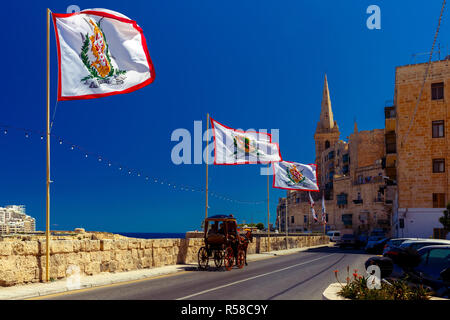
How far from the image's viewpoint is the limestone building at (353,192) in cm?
8206

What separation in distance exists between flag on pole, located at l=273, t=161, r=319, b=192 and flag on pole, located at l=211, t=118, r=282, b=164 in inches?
256

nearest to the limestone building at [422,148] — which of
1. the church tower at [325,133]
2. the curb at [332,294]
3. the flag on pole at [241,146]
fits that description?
the flag on pole at [241,146]

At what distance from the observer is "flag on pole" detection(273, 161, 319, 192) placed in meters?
32.8

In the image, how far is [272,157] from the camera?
2612 centimetres

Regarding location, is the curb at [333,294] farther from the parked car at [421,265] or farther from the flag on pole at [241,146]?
the flag on pole at [241,146]

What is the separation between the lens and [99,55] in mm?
13227

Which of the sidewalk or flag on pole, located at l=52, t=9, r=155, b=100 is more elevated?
flag on pole, located at l=52, t=9, r=155, b=100

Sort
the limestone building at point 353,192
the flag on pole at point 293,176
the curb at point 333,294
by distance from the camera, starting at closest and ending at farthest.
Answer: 1. the curb at point 333,294
2. the flag on pole at point 293,176
3. the limestone building at point 353,192

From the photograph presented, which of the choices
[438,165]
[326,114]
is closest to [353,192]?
[438,165]

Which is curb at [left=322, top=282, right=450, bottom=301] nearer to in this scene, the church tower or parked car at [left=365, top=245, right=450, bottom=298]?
parked car at [left=365, top=245, right=450, bottom=298]

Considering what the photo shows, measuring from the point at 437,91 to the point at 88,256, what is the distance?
1745 inches

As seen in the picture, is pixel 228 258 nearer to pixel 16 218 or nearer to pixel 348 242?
pixel 348 242

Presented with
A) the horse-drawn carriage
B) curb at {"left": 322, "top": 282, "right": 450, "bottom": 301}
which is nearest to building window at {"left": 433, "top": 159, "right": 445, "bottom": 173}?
the horse-drawn carriage

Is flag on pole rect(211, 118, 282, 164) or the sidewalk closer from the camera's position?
the sidewalk
